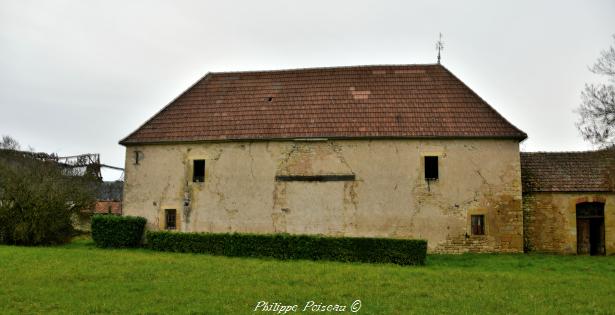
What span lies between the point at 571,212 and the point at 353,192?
8.52 m

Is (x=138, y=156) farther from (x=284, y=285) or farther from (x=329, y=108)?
(x=284, y=285)

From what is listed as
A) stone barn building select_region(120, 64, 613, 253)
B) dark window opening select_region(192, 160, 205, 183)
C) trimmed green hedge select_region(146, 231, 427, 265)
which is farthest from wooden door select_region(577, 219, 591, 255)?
dark window opening select_region(192, 160, 205, 183)

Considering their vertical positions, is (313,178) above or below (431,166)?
below

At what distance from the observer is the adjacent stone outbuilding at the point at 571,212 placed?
2120 cm

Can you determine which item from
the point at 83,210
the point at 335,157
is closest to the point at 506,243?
the point at 335,157

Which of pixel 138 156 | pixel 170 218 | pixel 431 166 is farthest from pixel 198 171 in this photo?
pixel 431 166

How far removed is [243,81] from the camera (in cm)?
2572

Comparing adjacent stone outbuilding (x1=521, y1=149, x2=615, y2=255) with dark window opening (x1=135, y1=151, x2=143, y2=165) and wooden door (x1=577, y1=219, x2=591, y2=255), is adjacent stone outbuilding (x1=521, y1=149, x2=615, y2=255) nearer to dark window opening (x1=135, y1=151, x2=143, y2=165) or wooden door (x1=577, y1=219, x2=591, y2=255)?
wooden door (x1=577, y1=219, x2=591, y2=255)

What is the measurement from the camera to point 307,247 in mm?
18312

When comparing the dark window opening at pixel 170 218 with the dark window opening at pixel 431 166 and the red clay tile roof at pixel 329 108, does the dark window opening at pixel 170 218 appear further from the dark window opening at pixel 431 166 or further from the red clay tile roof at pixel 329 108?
the dark window opening at pixel 431 166

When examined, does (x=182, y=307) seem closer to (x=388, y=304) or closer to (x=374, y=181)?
(x=388, y=304)

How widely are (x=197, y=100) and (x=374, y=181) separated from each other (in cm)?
926

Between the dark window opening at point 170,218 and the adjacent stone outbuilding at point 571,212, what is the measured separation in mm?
14253

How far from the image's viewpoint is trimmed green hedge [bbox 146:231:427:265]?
1759 centimetres
